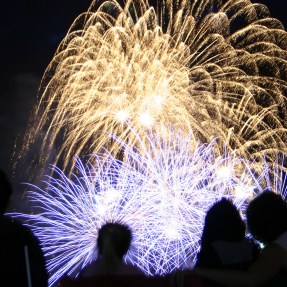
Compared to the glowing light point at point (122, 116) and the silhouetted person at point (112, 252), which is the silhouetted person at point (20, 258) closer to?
the silhouetted person at point (112, 252)

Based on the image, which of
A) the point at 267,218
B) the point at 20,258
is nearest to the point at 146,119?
the point at 20,258

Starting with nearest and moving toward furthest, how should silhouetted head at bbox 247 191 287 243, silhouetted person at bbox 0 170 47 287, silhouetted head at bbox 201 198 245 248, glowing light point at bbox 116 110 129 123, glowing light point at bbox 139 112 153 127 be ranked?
silhouetted head at bbox 247 191 287 243
silhouetted person at bbox 0 170 47 287
silhouetted head at bbox 201 198 245 248
glowing light point at bbox 116 110 129 123
glowing light point at bbox 139 112 153 127

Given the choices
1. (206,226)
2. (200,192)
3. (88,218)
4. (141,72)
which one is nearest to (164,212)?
(200,192)

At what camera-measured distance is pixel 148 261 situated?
21250 millimetres

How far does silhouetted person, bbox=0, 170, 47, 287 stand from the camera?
4.43 m

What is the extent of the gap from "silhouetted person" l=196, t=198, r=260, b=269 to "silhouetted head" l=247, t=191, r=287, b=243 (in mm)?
291

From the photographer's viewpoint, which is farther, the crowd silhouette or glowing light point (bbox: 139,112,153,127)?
glowing light point (bbox: 139,112,153,127)

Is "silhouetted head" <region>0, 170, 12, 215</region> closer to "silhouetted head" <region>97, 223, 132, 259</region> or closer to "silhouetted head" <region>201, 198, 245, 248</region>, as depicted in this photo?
"silhouetted head" <region>97, 223, 132, 259</region>

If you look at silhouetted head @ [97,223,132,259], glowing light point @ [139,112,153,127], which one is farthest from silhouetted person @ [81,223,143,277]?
glowing light point @ [139,112,153,127]

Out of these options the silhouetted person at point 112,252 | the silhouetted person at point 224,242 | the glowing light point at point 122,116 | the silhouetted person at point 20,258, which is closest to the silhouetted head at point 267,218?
the silhouetted person at point 224,242

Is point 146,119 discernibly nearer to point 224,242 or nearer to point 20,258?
point 224,242

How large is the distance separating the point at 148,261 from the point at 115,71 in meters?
6.81

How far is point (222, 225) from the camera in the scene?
4602 mm

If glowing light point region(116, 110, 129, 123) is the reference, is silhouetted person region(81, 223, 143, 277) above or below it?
below
